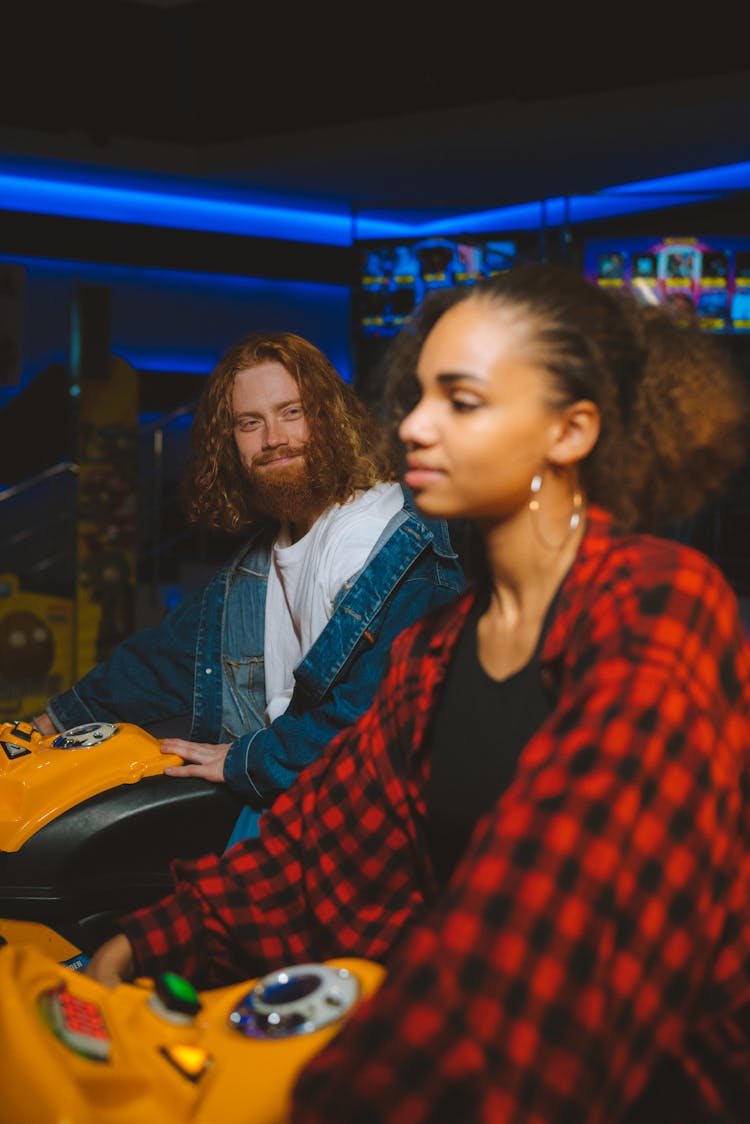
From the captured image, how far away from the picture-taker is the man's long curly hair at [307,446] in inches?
76.9

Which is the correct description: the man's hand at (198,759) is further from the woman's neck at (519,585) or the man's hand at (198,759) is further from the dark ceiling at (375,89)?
the dark ceiling at (375,89)

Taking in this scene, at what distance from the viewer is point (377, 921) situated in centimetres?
125

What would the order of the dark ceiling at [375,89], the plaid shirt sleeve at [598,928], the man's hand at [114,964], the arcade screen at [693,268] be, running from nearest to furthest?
the plaid shirt sleeve at [598,928] < the man's hand at [114,964] < the dark ceiling at [375,89] < the arcade screen at [693,268]

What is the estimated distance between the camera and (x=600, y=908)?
2.62 ft

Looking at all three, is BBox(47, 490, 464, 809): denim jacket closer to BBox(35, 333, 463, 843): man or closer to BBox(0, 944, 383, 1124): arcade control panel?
BBox(35, 333, 463, 843): man

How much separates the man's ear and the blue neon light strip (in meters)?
6.31

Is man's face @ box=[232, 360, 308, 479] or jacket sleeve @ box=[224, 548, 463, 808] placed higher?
man's face @ box=[232, 360, 308, 479]

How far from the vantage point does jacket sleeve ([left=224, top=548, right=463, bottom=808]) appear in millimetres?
1679

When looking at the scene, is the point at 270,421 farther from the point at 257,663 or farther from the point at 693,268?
the point at 693,268

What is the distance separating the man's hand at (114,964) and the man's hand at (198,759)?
538 millimetres

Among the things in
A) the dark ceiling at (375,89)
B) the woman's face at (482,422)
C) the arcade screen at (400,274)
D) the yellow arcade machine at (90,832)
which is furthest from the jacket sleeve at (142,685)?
the arcade screen at (400,274)

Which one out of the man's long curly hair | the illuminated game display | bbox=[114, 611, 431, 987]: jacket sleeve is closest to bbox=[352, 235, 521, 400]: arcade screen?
the illuminated game display

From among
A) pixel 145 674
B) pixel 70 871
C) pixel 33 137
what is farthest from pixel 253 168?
pixel 70 871

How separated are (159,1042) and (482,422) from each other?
0.60 metres
